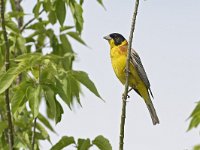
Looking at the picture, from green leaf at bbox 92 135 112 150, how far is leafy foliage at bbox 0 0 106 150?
58mm

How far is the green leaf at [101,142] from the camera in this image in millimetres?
4160

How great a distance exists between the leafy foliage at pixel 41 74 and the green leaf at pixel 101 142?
58mm

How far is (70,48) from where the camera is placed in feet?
20.0

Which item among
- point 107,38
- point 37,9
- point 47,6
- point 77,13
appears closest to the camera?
point 77,13

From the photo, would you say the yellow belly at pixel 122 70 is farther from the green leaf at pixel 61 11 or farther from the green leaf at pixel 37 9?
the green leaf at pixel 61 11

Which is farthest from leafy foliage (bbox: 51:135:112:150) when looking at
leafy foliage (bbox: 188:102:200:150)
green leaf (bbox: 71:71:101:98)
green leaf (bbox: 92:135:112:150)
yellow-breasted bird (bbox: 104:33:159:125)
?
yellow-breasted bird (bbox: 104:33:159:125)

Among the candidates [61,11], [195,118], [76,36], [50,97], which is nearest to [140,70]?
[76,36]

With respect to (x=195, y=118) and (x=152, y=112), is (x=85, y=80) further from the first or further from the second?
(x=152, y=112)

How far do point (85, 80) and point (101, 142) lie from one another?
46cm

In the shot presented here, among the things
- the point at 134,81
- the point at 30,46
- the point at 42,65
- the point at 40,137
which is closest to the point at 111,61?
the point at 134,81

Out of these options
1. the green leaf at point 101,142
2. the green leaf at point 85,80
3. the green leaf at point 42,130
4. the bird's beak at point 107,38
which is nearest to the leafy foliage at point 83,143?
the green leaf at point 101,142

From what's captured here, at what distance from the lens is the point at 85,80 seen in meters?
4.29

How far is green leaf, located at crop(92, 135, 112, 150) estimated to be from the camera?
4.16 metres

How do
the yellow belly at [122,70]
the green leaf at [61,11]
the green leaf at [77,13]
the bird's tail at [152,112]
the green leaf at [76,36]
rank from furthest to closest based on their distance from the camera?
the green leaf at [76,36]
the yellow belly at [122,70]
the bird's tail at [152,112]
the green leaf at [77,13]
the green leaf at [61,11]
